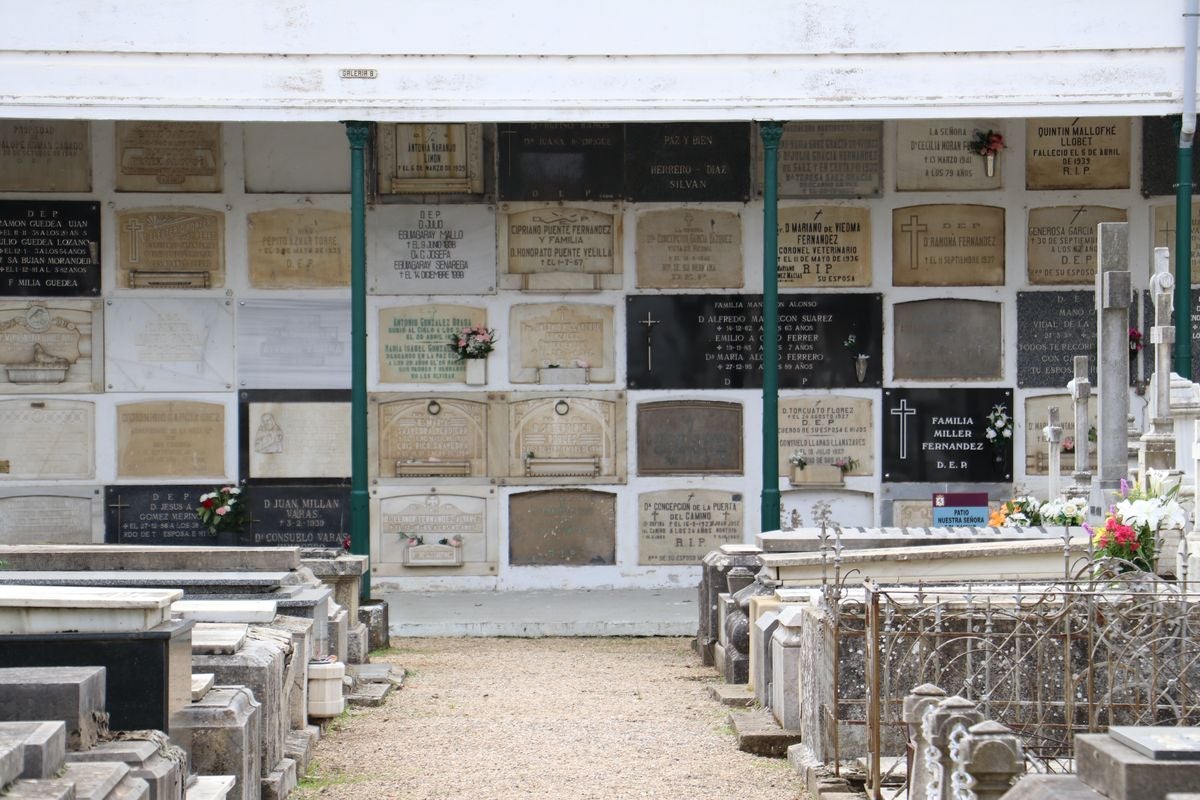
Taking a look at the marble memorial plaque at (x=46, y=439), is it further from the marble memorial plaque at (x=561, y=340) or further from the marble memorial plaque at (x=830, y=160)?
the marble memorial plaque at (x=830, y=160)

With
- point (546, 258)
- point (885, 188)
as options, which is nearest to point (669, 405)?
Result: point (546, 258)

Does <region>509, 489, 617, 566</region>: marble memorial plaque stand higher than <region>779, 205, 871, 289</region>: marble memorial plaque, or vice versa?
<region>779, 205, 871, 289</region>: marble memorial plaque

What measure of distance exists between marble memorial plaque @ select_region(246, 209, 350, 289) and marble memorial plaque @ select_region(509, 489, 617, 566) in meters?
2.21

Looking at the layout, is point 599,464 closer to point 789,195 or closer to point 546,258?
point 546,258

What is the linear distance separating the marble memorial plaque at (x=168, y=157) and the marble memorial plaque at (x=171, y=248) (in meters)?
0.21

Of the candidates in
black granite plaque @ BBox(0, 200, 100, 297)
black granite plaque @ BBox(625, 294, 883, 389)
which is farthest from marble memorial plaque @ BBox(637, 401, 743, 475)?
black granite plaque @ BBox(0, 200, 100, 297)

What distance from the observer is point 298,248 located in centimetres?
1247

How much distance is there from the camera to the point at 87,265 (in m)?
12.4

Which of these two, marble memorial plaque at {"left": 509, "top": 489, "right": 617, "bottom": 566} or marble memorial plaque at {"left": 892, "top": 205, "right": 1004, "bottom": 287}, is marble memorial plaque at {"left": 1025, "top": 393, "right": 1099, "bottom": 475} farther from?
marble memorial plaque at {"left": 509, "top": 489, "right": 617, "bottom": 566}

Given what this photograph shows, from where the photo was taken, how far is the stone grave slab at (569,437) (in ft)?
40.9

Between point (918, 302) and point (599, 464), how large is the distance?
272cm

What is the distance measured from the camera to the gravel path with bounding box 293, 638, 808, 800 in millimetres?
6051

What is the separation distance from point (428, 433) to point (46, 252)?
316 centimetres

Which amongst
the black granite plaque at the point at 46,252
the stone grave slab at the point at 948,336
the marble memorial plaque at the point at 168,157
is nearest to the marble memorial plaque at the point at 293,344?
the marble memorial plaque at the point at 168,157
